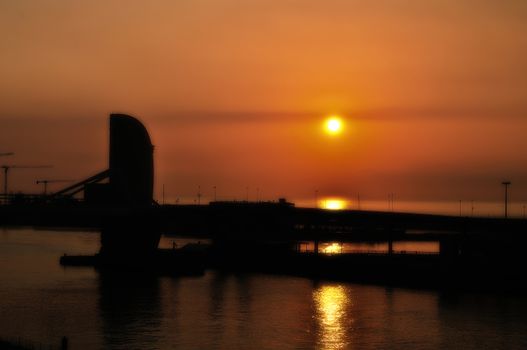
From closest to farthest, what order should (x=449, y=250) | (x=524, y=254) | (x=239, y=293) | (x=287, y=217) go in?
1. (x=239, y=293)
2. (x=524, y=254)
3. (x=449, y=250)
4. (x=287, y=217)

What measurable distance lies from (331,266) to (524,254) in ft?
54.7

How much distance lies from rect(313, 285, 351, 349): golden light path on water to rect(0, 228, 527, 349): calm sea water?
0.18 ft

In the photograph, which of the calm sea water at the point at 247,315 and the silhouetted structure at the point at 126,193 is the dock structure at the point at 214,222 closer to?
the silhouetted structure at the point at 126,193

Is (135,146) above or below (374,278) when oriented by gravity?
above

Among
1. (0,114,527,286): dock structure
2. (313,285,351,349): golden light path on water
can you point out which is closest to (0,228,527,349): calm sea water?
(313,285,351,349): golden light path on water

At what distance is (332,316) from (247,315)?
4.65 metres

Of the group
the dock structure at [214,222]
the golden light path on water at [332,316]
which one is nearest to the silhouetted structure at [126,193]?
the dock structure at [214,222]

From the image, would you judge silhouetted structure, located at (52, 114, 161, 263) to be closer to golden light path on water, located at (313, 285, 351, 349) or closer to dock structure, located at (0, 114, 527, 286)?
dock structure, located at (0, 114, 527, 286)

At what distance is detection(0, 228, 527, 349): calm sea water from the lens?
38.5 m

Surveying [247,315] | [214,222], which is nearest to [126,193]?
[214,222]

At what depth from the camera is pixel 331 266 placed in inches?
2857

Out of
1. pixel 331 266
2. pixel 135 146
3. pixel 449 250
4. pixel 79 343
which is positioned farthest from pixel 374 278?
pixel 79 343

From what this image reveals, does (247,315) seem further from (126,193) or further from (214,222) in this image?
(214,222)

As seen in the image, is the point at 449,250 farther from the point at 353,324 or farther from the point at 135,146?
the point at 353,324
